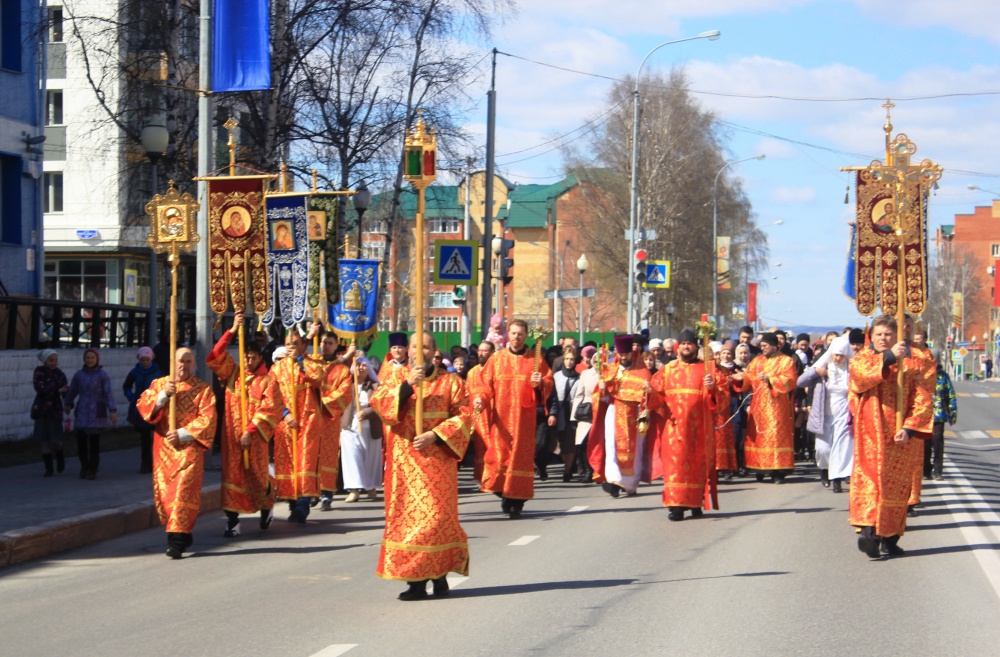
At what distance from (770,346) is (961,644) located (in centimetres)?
1018

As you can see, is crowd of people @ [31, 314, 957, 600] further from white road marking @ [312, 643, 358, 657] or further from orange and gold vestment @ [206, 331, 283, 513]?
white road marking @ [312, 643, 358, 657]

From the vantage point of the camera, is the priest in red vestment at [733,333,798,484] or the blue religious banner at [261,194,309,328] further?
the priest in red vestment at [733,333,798,484]

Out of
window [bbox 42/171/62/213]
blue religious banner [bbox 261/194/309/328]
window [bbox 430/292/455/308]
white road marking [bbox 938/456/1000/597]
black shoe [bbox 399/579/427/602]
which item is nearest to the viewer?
black shoe [bbox 399/579/427/602]

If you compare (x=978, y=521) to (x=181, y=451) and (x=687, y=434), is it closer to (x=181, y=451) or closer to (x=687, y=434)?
(x=687, y=434)

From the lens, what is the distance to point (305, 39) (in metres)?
26.0

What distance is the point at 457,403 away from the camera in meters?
8.71

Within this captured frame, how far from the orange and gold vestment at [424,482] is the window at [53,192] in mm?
40696

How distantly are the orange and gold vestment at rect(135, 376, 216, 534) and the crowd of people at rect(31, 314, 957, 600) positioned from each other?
0.01m

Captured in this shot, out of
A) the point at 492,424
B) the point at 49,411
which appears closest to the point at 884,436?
the point at 492,424

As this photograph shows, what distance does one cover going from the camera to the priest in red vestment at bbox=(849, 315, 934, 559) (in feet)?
33.5

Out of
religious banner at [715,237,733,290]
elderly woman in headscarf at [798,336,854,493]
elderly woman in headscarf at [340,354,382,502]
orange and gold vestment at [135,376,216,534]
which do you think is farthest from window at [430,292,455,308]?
orange and gold vestment at [135,376,216,534]

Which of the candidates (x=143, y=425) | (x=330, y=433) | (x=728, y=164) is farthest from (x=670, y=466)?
(x=728, y=164)

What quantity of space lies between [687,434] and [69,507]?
19.7ft

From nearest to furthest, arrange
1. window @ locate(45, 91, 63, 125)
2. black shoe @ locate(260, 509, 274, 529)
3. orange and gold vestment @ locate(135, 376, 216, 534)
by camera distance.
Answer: orange and gold vestment @ locate(135, 376, 216, 534), black shoe @ locate(260, 509, 274, 529), window @ locate(45, 91, 63, 125)
